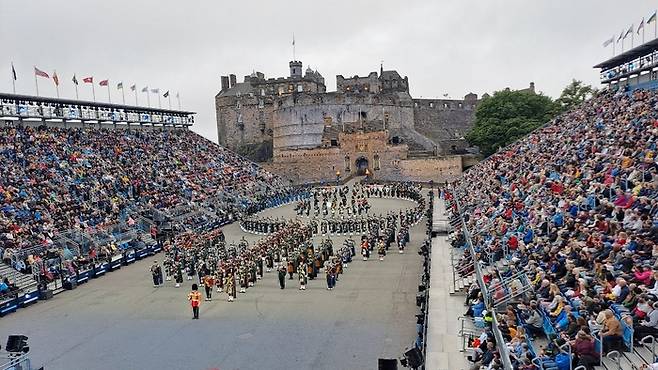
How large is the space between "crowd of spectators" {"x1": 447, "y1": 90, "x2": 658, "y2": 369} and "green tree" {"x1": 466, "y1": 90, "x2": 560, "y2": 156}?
28.2 m

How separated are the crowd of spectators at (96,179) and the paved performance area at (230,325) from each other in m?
6.06

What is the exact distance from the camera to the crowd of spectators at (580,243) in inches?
388

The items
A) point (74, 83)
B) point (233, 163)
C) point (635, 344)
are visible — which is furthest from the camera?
point (233, 163)

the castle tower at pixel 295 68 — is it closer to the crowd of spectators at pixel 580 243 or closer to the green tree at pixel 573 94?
the green tree at pixel 573 94

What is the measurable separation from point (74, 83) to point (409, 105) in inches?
2010

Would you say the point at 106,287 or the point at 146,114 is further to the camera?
the point at 146,114

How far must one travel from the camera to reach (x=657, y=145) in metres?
17.7

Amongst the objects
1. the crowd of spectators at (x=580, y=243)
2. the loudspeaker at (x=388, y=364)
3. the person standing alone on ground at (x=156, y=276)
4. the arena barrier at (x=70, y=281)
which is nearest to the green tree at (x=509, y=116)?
the crowd of spectators at (x=580, y=243)

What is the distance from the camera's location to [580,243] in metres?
13.5

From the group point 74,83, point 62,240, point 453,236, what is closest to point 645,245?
point 453,236

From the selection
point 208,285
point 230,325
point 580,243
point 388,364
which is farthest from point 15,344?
point 580,243

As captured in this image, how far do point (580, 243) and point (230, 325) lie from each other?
31.8 feet

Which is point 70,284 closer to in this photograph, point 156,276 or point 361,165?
point 156,276

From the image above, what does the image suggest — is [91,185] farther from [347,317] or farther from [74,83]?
[347,317]
